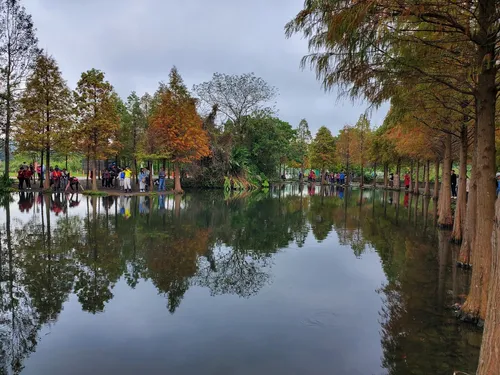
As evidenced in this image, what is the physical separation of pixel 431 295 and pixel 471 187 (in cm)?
339

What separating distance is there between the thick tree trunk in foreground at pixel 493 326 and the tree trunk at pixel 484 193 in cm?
350

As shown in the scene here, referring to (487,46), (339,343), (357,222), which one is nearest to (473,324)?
(339,343)

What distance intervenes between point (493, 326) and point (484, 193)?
12.5ft

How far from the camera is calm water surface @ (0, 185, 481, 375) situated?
15.1 feet

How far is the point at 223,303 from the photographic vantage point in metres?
6.59

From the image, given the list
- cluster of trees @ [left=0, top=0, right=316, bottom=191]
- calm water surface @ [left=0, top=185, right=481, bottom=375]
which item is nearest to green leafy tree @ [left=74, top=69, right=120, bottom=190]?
cluster of trees @ [left=0, top=0, right=316, bottom=191]

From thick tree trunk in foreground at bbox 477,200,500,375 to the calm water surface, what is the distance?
204cm

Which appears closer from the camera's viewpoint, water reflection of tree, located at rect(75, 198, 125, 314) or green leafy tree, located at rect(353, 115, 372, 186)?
water reflection of tree, located at rect(75, 198, 125, 314)

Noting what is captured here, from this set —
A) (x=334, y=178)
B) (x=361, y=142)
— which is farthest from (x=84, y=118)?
(x=334, y=178)

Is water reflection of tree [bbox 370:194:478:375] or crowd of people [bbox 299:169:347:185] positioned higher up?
crowd of people [bbox 299:169:347:185]

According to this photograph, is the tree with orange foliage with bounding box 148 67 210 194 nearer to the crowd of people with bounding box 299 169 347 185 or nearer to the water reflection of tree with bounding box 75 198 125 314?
the water reflection of tree with bounding box 75 198 125 314

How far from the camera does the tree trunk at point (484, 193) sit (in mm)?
5609

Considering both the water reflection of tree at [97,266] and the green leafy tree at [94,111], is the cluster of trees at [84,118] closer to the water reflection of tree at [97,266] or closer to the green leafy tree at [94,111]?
the green leafy tree at [94,111]

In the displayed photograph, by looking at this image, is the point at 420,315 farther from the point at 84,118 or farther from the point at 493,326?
the point at 84,118
